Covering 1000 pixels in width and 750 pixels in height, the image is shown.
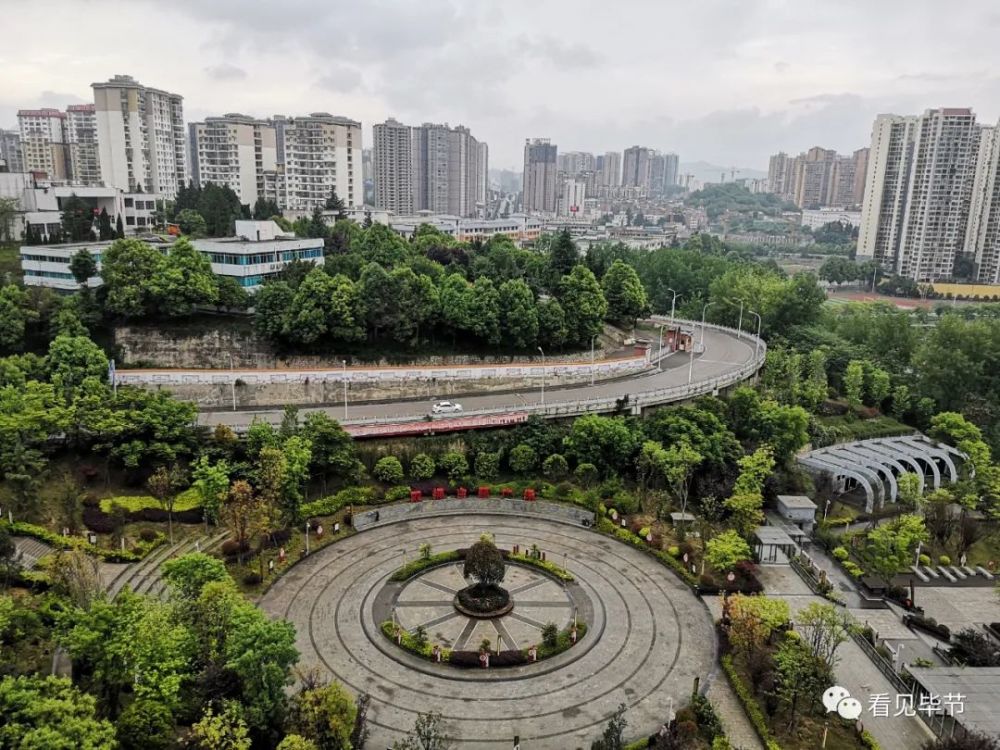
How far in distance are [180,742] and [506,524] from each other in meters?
19.8

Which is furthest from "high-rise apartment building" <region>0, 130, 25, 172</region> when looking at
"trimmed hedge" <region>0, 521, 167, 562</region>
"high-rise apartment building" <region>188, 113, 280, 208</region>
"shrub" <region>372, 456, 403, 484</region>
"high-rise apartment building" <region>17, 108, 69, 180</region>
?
"shrub" <region>372, 456, 403, 484</region>

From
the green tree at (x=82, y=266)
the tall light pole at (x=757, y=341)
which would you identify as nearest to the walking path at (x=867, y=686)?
the tall light pole at (x=757, y=341)

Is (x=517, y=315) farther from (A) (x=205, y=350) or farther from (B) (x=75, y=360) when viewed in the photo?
(B) (x=75, y=360)

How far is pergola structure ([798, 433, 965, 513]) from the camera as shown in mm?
40594

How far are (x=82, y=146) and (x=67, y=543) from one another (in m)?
99.8

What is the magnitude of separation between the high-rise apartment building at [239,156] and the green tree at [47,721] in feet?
307

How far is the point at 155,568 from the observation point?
29.8 meters

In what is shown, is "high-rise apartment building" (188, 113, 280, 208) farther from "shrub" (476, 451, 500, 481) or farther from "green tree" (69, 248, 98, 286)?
"shrub" (476, 451, 500, 481)

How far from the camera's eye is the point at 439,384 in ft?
153

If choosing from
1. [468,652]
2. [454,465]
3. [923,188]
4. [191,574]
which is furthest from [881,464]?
[923,188]

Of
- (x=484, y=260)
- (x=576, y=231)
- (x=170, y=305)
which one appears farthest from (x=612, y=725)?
(x=576, y=231)

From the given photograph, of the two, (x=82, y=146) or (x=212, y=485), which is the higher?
A: (x=82, y=146)

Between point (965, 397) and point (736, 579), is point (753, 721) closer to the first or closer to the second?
point (736, 579)

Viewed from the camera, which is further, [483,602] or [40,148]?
[40,148]
